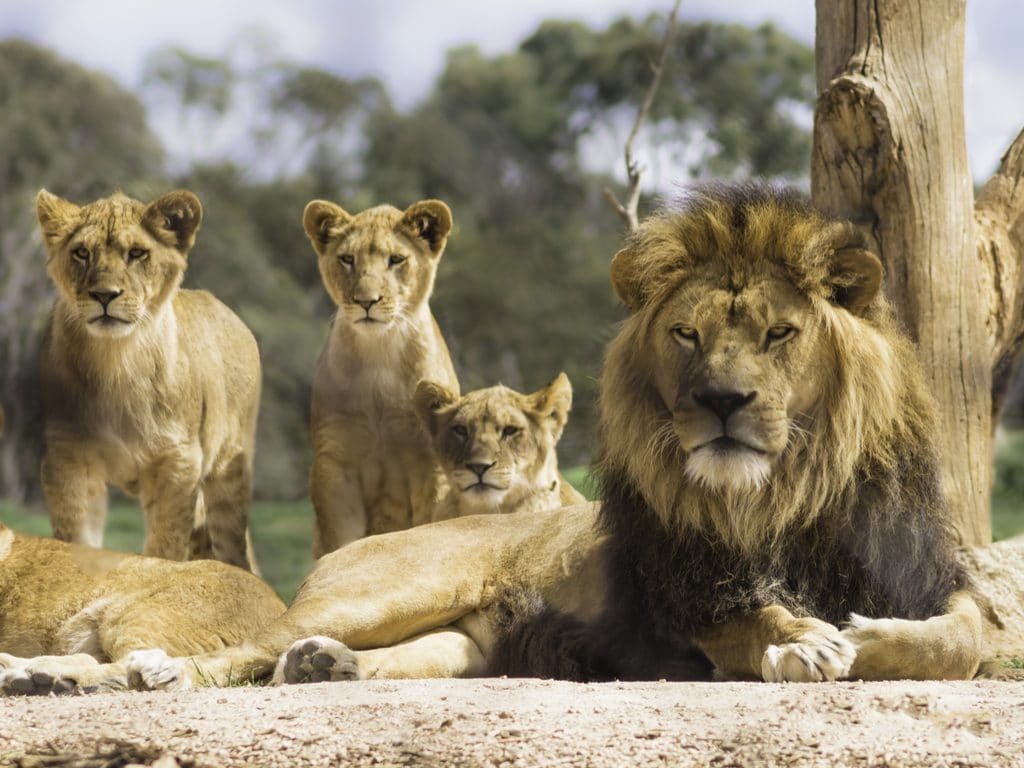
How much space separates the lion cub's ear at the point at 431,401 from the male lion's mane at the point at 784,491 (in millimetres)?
1923

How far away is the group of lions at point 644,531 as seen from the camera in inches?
145

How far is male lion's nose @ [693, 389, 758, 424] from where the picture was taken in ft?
11.7

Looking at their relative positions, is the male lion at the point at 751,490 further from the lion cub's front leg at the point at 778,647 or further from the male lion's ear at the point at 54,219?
the male lion's ear at the point at 54,219

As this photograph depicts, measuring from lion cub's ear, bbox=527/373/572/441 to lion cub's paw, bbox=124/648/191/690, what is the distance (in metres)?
2.50

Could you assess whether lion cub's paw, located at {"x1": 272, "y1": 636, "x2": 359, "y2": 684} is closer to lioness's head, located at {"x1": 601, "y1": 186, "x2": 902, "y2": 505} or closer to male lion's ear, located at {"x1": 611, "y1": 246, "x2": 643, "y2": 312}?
lioness's head, located at {"x1": 601, "y1": 186, "x2": 902, "y2": 505}

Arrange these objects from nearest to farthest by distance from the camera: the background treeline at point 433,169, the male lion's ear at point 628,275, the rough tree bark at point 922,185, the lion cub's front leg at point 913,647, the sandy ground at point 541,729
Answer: the sandy ground at point 541,729
the lion cub's front leg at point 913,647
the male lion's ear at point 628,275
the rough tree bark at point 922,185
the background treeline at point 433,169

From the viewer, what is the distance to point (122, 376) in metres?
5.64

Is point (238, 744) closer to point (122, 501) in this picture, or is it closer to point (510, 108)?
point (122, 501)

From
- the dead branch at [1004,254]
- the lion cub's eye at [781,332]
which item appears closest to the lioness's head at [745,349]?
the lion cub's eye at [781,332]

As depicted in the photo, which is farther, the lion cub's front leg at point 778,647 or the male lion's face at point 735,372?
the male lion's face at point 735,372

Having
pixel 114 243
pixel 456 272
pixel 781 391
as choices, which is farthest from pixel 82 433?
pixel 456 272

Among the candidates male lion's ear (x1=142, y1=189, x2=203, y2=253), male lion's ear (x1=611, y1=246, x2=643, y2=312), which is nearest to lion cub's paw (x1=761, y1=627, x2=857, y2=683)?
male lion's ear (x1=611, y1=246, x2=643, y2=312)

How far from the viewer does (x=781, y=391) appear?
12.0 ft

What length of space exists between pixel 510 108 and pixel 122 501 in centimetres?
1143
